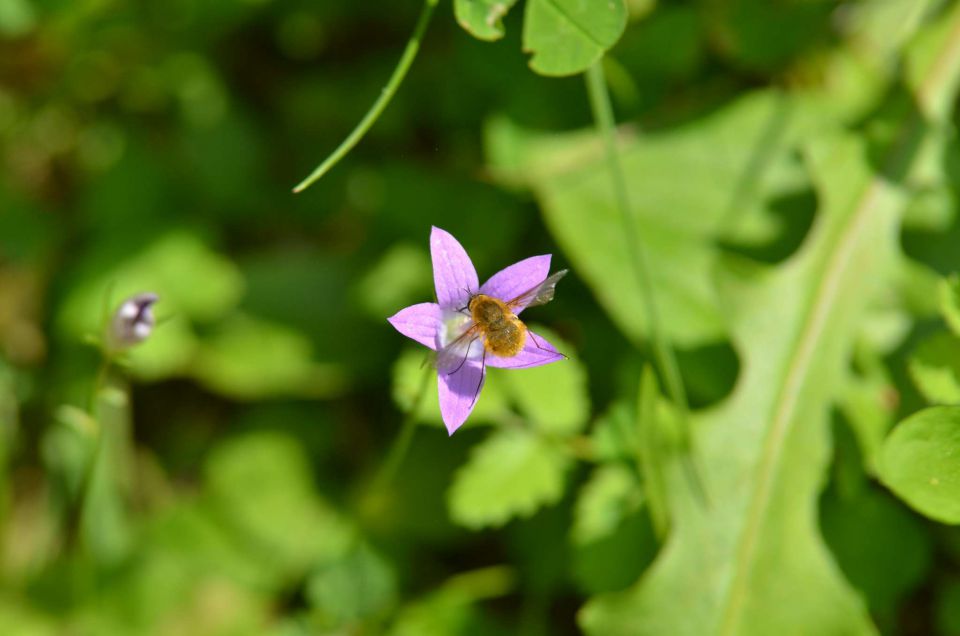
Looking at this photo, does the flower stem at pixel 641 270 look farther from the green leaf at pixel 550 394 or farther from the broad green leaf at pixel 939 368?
the broad green leaf at pixel 939 368

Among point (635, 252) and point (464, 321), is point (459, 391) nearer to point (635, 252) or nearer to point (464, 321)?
point (464, 321)

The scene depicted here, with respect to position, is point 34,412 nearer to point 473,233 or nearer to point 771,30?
point 473,233

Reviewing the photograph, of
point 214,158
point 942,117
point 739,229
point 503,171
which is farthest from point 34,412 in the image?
point 942,117

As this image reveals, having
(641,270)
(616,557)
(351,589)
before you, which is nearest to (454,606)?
(351,589)

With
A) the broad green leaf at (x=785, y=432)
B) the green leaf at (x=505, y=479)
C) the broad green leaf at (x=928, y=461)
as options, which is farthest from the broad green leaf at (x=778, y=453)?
the broad green leaf at (x=928, y=461)

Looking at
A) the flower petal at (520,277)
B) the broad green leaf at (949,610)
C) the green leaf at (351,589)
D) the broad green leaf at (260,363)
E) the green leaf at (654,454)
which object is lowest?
the green leaf at (351,589)
